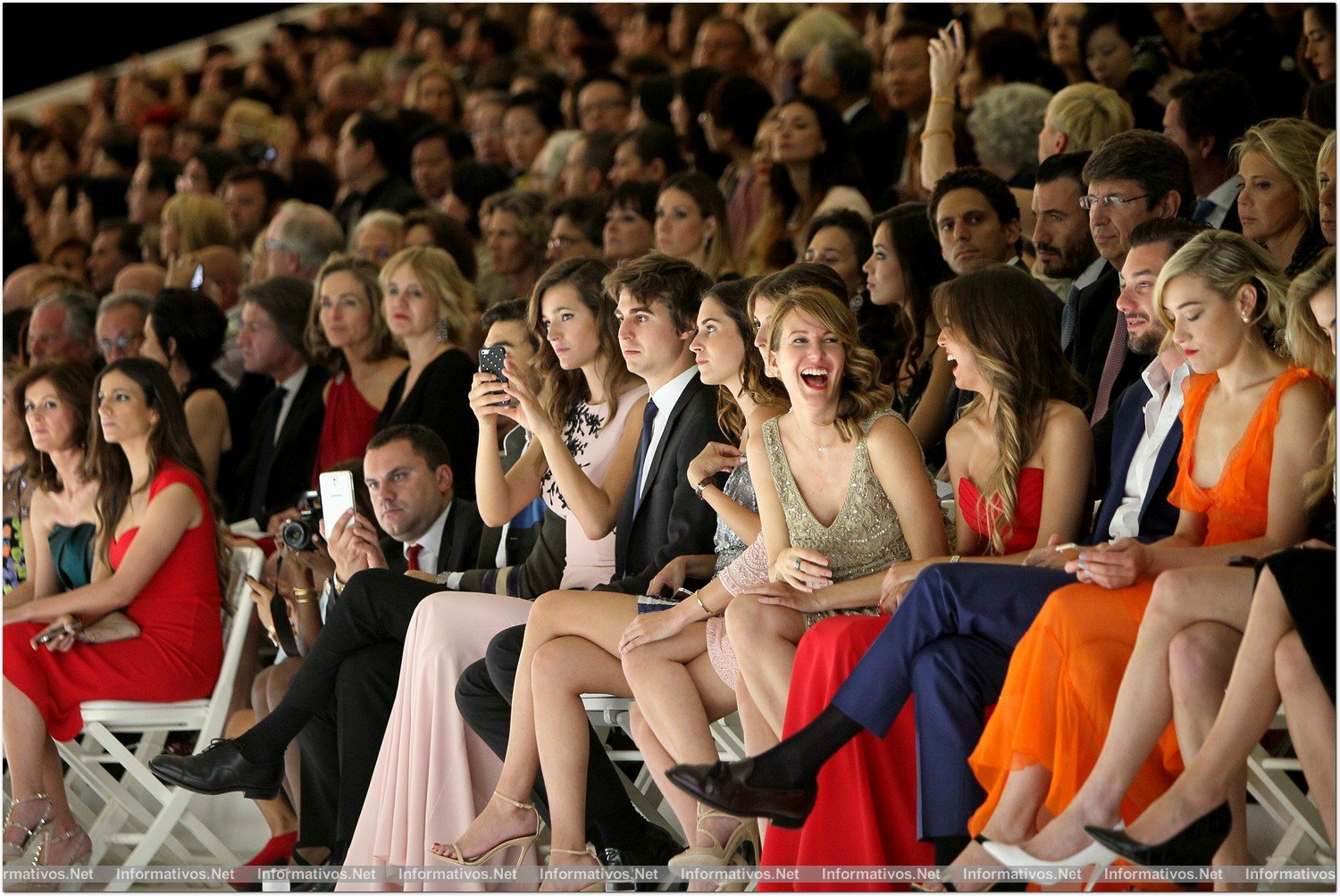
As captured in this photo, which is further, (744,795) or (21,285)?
(21,285)

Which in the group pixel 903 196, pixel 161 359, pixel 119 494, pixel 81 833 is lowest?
pixel 81 833

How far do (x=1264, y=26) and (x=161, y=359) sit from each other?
152 inches

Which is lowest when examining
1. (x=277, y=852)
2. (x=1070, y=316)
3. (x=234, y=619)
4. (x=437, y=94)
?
(x=277, y=852)

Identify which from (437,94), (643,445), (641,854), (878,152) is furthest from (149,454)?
(437,94)

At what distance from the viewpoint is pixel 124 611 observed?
15.3 feet

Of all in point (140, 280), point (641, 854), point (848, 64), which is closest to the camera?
point (641, 854)

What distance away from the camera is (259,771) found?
3.95 m

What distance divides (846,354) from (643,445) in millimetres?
701

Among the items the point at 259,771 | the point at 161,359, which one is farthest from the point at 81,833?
the point at 161,359

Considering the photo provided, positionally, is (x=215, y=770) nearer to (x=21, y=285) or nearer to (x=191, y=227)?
(x=191, y=227)

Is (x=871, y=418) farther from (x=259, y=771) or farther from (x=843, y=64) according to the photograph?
(x=843, y=64)

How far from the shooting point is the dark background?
12953 mm

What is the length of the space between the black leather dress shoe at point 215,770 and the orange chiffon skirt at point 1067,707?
179cm

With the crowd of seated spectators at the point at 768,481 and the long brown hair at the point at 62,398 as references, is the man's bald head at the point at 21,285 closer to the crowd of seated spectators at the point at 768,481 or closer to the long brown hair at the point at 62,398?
the crowd of seated spectators at the point at 768,481
